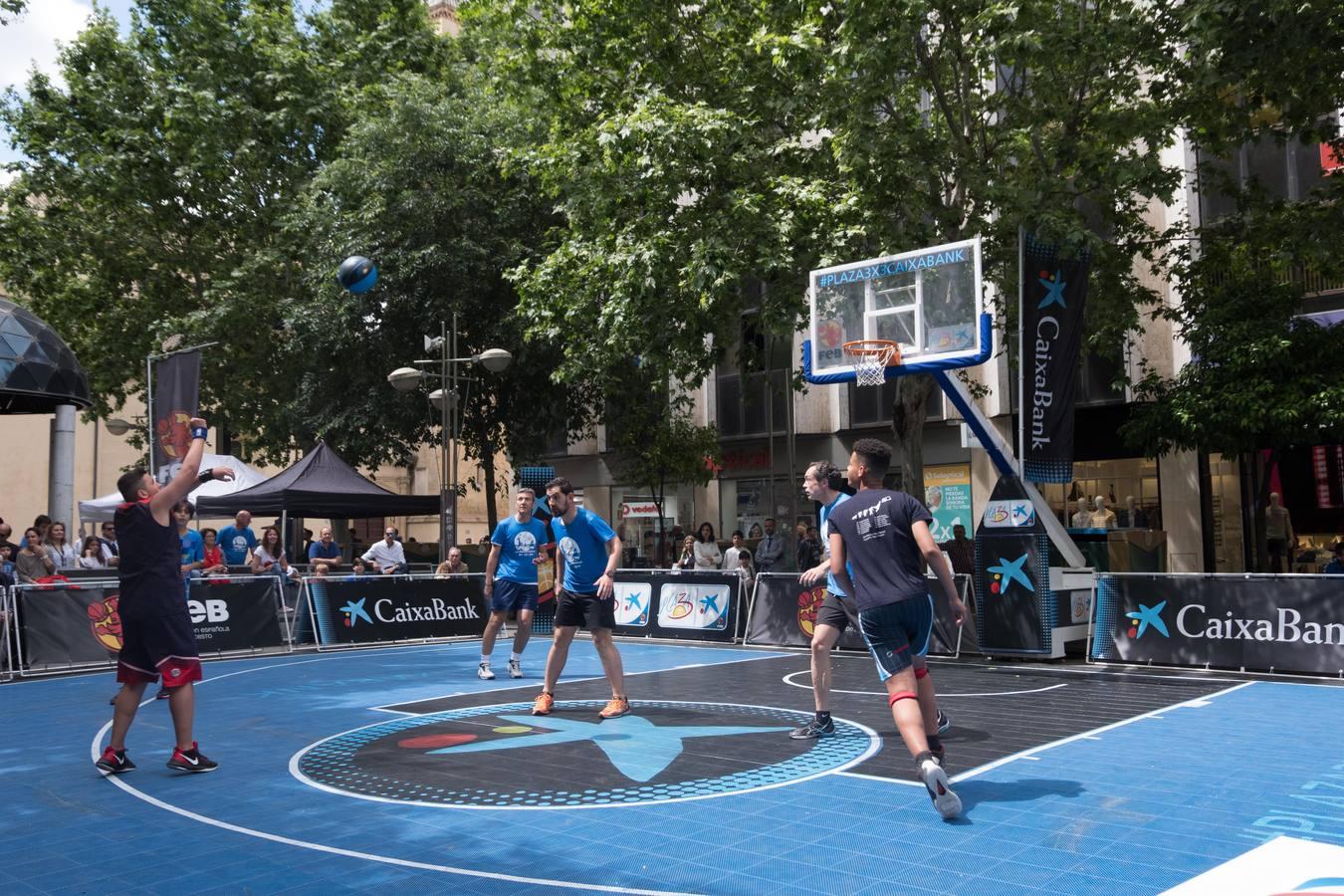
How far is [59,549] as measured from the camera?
18.5 m

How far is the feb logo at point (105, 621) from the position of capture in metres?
15.3

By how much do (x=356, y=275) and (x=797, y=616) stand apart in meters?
8.81

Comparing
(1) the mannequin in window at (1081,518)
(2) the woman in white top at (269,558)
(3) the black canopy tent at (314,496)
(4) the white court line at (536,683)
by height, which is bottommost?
(4) the white court line at (536,683)

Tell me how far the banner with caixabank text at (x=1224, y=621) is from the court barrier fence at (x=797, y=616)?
202 cm

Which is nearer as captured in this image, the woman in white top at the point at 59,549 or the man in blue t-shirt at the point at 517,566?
the man in blue t-shirt at the point at 517,566

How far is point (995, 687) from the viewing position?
12.0 m

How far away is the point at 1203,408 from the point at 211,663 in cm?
1528

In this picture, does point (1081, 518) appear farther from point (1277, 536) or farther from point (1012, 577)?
point (1012, 577)

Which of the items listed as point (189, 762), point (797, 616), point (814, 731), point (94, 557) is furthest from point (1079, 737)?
point (94, 557)

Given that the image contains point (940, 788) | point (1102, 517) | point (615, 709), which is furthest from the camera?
point (1102, 517)

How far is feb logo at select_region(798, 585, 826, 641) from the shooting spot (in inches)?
656

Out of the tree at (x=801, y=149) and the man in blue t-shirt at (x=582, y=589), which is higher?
the tree at (x=801, y=149)

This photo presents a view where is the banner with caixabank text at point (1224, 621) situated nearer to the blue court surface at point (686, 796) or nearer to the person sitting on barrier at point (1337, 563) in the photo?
the blue court surface at point (686, 796)

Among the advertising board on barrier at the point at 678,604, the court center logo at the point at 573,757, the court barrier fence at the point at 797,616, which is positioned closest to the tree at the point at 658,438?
the advertising board on barrier at the point at 678,604
